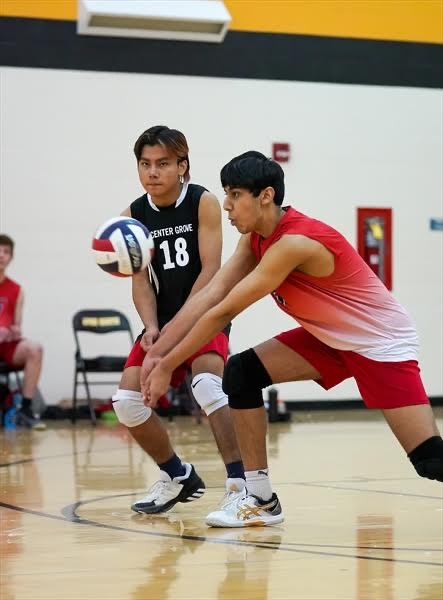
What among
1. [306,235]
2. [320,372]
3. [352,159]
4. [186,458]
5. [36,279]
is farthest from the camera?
[352,159]

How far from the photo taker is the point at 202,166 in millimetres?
11625

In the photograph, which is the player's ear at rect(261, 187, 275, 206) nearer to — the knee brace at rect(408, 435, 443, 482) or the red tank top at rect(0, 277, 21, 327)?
the knee brace at rect(408, 435, 443, 482)

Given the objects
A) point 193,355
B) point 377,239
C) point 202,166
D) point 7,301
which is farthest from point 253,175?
point 377,239

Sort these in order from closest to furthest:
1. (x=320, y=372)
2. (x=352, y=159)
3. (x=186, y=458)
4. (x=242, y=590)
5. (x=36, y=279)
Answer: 1. (x=242, y=590)
2. (x=320, y=372)
3. (x=186, y=458)
4. (x=36, y=279)
5. (x=352, y=159)

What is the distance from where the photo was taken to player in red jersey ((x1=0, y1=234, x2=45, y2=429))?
402 inches

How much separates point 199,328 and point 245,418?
55 cm

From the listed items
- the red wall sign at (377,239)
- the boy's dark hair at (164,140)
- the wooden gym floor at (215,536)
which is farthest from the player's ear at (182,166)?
the red wall sign at (377,239)

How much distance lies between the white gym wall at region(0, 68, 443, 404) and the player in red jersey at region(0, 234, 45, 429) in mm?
699

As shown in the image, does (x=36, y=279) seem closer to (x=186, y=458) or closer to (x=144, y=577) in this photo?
(x=186, y=458)

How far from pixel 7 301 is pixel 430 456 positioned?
693 centimetres

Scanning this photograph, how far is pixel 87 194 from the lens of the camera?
11.4 meters

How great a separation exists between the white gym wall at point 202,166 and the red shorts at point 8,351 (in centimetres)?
84

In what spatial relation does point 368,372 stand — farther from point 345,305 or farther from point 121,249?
point 121,249

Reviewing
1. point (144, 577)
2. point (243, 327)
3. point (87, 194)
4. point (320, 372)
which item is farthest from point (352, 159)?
point (144, 577)
